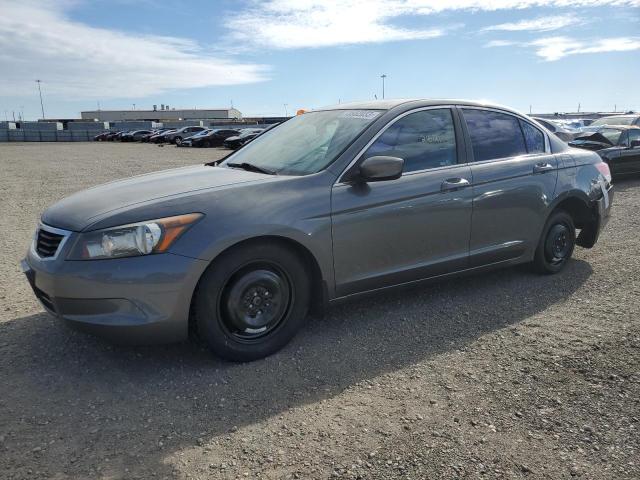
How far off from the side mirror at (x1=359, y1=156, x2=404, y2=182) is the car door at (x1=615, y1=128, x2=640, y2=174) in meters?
9.98

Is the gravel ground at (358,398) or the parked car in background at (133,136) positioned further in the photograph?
the parked car in background at (133,136)

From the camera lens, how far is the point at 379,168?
12.0 ft

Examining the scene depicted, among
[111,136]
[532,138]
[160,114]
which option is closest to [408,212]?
[532,138]

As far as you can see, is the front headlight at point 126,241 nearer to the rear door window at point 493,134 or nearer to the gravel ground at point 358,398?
the gravel ground at point 358,398

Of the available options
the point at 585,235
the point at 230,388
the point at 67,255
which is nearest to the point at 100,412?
the point at 230,388

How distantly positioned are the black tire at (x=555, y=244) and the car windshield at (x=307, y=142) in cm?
216

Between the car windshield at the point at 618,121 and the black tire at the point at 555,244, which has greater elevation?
the car windshield at the point at 618,121

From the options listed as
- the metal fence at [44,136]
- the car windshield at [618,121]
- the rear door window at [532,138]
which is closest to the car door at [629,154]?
the car windshield at [618,121]

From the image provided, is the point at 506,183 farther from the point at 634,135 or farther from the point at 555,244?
the point at 634,135

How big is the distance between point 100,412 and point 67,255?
3.01ft

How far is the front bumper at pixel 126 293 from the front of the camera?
3.03m

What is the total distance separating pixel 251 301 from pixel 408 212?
136cm

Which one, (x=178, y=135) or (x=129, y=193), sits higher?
(x=178, y=135)

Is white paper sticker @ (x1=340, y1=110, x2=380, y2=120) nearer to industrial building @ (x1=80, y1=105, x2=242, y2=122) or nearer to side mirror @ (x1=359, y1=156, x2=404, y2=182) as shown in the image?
side mirror @ (x1=359, y1=156, x2=404, y2=182)
